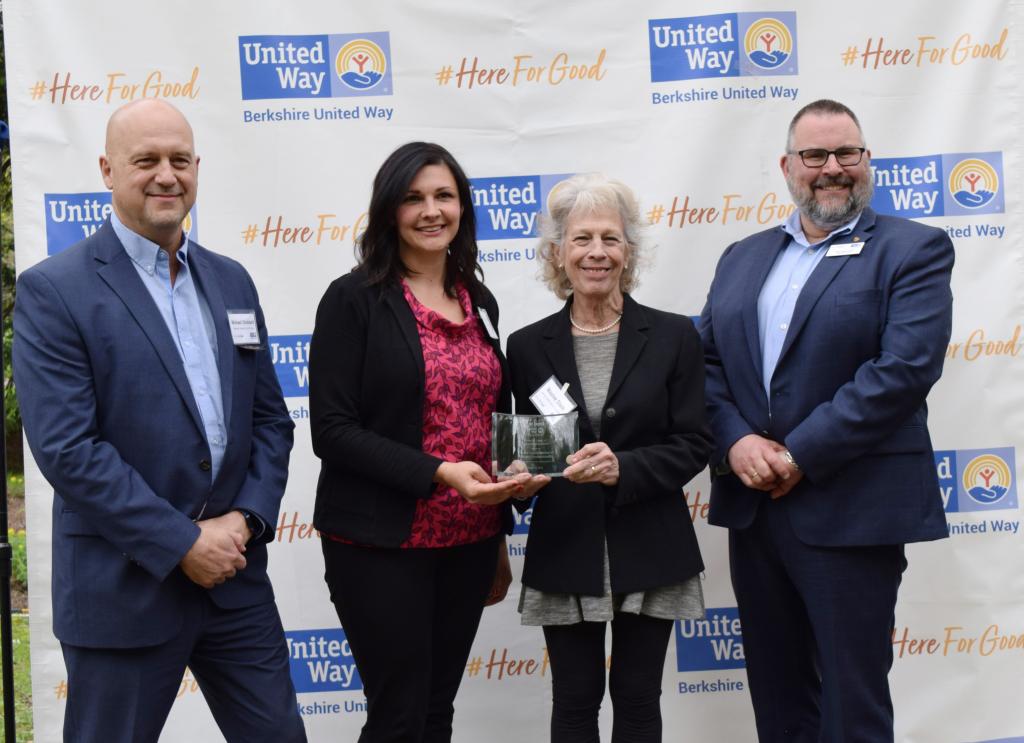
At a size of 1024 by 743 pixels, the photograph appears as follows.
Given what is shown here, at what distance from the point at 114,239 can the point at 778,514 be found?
1.86 meters

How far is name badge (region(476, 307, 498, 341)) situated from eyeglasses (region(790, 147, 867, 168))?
1000mm

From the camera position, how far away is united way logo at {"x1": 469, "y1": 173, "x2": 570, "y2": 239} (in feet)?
12.3

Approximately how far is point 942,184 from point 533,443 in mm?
2075

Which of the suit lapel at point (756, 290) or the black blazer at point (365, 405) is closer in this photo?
the black blazer at point (365, 405)

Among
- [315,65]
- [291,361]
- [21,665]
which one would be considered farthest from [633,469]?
[21,665]

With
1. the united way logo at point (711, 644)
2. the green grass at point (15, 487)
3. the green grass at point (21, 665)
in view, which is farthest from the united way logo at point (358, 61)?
the green grass at point (15, 487)

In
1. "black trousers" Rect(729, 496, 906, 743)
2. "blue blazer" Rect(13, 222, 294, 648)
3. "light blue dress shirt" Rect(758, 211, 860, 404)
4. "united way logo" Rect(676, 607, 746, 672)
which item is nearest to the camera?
"blue blazer" Rect(13, 222, 294, 648)

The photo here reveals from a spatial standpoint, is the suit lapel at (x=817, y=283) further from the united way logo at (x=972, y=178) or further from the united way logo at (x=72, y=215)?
the united way logo at (x=72, y=215)

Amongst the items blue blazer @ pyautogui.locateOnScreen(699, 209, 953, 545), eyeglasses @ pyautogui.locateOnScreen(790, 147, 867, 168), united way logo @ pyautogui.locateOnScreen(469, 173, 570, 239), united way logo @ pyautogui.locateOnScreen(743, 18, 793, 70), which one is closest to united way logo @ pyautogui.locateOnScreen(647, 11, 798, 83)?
united way logo @ pyautogui.locateOnScreen(743, 18, 793, 70)

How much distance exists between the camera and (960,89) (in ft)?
12.0

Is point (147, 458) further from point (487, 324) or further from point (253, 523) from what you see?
point (487, 324)

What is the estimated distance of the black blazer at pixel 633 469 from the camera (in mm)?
2641

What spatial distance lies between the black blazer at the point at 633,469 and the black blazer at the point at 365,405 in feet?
1.18

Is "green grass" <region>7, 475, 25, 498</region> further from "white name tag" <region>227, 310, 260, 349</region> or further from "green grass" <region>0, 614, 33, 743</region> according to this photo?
"white name tag" <region>227, 310, 260, 349</region>
